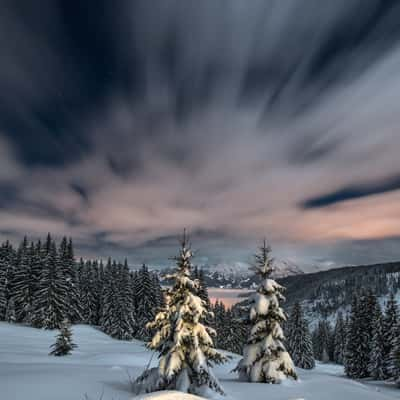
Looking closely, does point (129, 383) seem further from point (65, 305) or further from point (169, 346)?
point (65, 305)

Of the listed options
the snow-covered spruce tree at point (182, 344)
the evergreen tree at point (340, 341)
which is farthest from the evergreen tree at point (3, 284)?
the evergreen tree at point (340, 341)

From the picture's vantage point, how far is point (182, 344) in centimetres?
1172

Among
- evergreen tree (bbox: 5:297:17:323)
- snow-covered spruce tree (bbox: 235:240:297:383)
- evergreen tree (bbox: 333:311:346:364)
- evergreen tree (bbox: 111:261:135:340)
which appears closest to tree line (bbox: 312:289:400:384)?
snow-covered spruce tree (bbox: 235:240:297:383)

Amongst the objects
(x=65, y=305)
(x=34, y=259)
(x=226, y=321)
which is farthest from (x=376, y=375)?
(x=34, y=259)

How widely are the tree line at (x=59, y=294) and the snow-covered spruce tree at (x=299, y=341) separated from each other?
25.5m

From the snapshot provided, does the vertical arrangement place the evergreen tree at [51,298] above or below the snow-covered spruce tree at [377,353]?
above

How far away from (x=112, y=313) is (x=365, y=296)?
133 feet

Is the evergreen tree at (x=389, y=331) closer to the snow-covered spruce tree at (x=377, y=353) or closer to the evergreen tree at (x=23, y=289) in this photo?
the snow-covered spruce tree at (x=377, y=353)

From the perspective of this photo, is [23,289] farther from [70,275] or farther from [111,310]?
[111,310]

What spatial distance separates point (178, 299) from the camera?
40.5 ft

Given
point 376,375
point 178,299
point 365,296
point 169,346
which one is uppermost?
point 365,296

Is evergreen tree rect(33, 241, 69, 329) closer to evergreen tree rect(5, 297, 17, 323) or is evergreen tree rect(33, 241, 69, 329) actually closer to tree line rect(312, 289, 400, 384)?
evergreen tree rect(5, 297, 17, 323)

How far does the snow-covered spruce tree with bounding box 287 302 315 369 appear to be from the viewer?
186ft

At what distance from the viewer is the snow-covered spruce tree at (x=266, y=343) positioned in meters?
16.1
